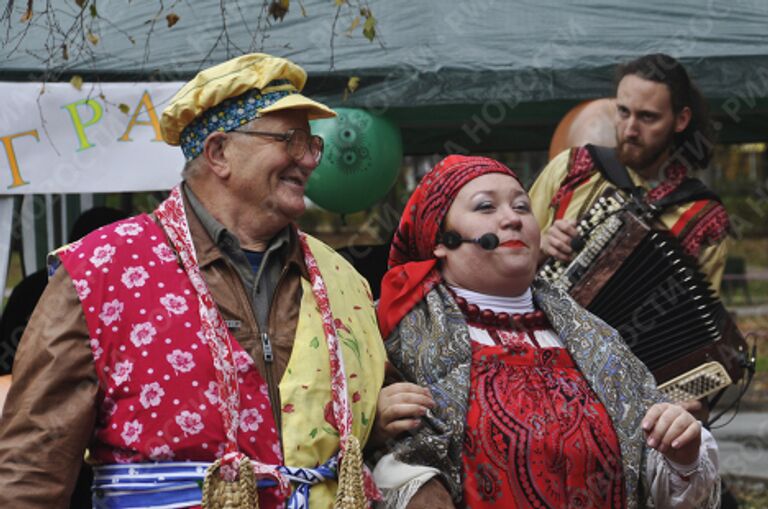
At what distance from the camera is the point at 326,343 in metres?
3.12

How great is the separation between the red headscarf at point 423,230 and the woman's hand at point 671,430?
28.9 inches

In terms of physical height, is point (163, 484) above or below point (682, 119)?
below

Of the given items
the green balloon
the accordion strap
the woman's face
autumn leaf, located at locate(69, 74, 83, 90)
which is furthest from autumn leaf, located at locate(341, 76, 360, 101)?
the woman's face

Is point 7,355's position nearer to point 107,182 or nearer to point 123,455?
point 107,182

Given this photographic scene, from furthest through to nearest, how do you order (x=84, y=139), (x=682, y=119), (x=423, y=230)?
(x=84, y=139)
(x=682, y=119)
(x=423, y=230)

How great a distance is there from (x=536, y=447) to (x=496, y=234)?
24.0 inches

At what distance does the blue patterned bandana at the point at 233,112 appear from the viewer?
3.22 meters

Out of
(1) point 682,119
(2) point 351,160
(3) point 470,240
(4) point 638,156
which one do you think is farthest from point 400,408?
(2) point 351,160

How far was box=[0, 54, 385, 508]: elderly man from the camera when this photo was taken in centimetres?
291

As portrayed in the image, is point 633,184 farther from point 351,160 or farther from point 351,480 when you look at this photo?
point 351,480

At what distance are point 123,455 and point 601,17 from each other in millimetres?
4293

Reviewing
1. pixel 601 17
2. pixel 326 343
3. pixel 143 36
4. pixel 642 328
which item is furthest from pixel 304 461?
pixel 601 17

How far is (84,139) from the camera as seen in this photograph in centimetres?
580

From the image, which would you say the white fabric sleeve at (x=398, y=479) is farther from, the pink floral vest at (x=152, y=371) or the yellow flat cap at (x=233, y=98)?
the yellow flat cap at (x=233, y=98)
